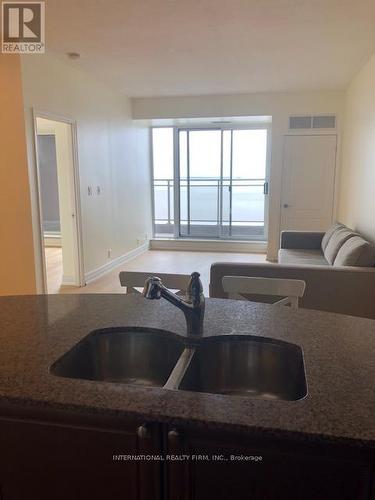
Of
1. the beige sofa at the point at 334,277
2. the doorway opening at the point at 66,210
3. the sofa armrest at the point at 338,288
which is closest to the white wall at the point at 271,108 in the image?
the doorway opening at the point at 66,210

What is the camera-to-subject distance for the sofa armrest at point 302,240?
5.46m

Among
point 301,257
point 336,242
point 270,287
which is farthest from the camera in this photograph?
point 301,257

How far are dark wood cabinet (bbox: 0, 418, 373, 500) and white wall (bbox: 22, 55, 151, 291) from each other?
3.37 m

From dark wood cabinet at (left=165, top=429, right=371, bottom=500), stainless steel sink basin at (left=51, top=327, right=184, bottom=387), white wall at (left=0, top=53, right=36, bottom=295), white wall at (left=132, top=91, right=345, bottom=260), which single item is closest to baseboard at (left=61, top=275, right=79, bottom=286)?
white wall at (left=0, top=53, right=36, bottom=295)

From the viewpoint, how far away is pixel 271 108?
642 centimetres

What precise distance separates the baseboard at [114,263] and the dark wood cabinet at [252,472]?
4587mm

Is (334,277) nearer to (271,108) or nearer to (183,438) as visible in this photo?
(183,438)

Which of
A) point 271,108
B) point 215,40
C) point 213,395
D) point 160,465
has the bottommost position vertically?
point 160,465

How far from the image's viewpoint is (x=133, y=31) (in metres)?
3.62

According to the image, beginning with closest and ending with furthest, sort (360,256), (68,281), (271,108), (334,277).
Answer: (334,277) < (360,256) < (68,281) < (271,108)

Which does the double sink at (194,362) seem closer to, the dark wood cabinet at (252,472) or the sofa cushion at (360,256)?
the dark wood cabinet at (252,472)

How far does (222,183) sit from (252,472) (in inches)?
279

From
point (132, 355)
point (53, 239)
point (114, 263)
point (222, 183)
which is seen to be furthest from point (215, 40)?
point (53, 239)

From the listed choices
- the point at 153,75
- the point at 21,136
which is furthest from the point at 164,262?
the point at 21,136
